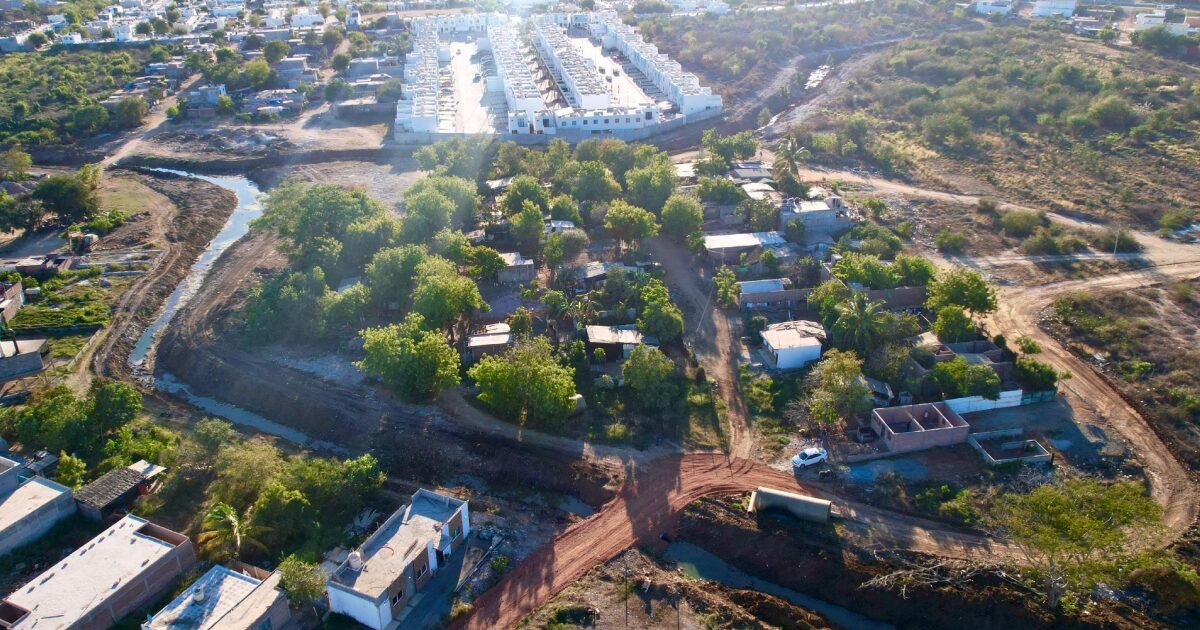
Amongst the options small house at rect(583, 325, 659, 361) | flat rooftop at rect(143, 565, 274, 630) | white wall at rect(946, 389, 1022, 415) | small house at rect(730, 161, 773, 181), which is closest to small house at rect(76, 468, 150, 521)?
flat rooftop at rect(143, 565, 274, 630)

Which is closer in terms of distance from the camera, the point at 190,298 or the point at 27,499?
the point at 27,499

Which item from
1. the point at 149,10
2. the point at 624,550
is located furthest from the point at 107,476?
the point at 149,10

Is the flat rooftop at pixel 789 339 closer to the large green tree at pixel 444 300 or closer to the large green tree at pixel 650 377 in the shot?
the large green tree at pixel 650 377

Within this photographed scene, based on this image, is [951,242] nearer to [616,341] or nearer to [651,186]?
[651,186]

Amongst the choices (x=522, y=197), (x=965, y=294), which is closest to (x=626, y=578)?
(x=965, y=294)

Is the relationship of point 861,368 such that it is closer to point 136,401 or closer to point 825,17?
point 136,401
